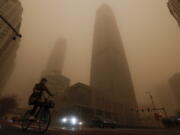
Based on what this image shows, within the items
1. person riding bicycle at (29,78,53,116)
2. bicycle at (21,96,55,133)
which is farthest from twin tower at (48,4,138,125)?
person riding bicycle at (29,78,53,116)

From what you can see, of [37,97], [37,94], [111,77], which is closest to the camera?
[37,97]

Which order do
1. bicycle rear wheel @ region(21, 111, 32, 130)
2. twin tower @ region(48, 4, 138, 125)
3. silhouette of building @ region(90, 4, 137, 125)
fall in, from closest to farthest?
1. bicycle rear wheel @ region(21, 111, 32, 130)
2. twin tower @ region(48, 4, 138, 125)
3. silhouette of building @ region(90, 4, 137, 125)

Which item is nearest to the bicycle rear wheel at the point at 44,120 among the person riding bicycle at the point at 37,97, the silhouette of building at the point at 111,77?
the person riding bicycle at the point at 37,97

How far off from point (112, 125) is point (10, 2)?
106688 millimetres

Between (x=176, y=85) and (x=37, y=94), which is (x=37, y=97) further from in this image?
(x=176, y=85)

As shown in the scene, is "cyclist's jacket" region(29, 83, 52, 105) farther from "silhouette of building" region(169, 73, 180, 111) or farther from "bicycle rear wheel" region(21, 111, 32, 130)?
"silhouette of building" region(169, 73, 180, 111)

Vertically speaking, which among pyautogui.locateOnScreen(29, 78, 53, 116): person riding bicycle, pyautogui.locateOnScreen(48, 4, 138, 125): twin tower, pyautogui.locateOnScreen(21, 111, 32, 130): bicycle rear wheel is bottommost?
pyautogui.locateOnScreen(21, 111, 32, 130): bicycle rear wheel

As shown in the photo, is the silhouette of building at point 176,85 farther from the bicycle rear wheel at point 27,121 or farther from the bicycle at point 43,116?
the bicycle rear wheel at point 27,121

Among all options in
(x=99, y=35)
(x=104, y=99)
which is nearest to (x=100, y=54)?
(x=99, y=35)

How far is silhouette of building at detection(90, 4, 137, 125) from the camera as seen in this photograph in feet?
257

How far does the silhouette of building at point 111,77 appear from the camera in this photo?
7838 cm

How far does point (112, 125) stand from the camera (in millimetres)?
19578

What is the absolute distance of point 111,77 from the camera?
108m

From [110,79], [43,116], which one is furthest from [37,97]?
[110,79]
